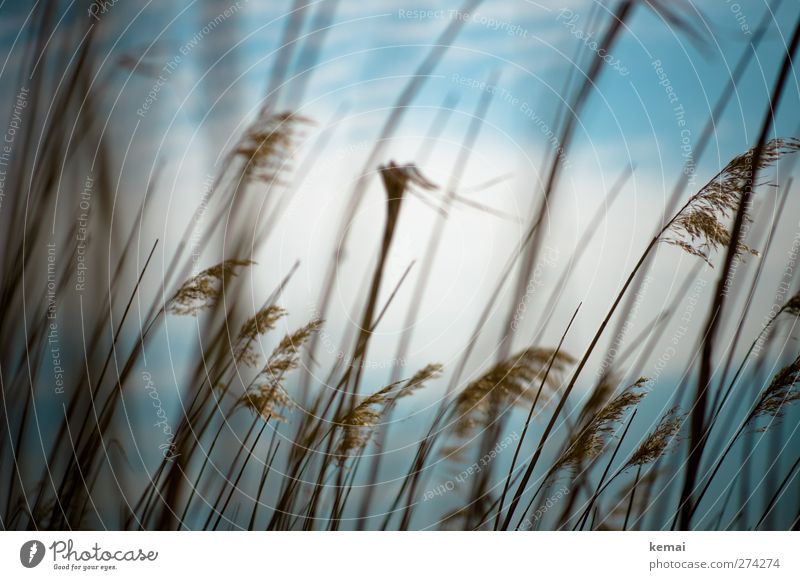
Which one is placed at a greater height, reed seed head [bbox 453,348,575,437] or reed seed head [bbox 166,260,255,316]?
reed seed head [bbox 166,260,255,316]

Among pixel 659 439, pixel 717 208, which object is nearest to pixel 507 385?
pixel 659 439

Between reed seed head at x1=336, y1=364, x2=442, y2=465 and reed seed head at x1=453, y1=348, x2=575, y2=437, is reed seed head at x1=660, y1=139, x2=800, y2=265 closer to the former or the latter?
reed seed head at x1=453, y1=348, x2=575, y2=437

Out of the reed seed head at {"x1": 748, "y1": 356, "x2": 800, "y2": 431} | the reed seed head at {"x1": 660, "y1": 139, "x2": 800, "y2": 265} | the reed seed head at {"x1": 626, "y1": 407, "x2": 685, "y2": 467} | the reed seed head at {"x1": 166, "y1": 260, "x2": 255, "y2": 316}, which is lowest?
the reed seed head at {"x1": 626, "y1": 407, "x2": 685, "y2": 467}

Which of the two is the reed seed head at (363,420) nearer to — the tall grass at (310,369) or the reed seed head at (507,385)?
the tall grass at (310,369)

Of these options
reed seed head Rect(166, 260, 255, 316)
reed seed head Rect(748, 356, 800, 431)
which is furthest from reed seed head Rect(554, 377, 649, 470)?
reed seed head Rect(166, 260, 255, 316)

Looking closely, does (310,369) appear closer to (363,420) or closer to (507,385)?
(363,420)

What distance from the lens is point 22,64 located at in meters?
1.12

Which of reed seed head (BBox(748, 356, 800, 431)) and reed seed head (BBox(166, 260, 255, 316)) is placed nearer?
reed seed head (BBox(166, 260, 255, 316))

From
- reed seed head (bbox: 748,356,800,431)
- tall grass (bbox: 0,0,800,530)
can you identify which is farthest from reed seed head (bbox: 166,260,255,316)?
reed seed head (bbox: 748,356,800,431)

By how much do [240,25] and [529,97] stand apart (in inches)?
20.3

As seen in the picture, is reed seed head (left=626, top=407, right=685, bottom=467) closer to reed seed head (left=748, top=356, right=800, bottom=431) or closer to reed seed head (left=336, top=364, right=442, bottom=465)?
reed seed head (left=748, top=356, right=800, bottom=431)
